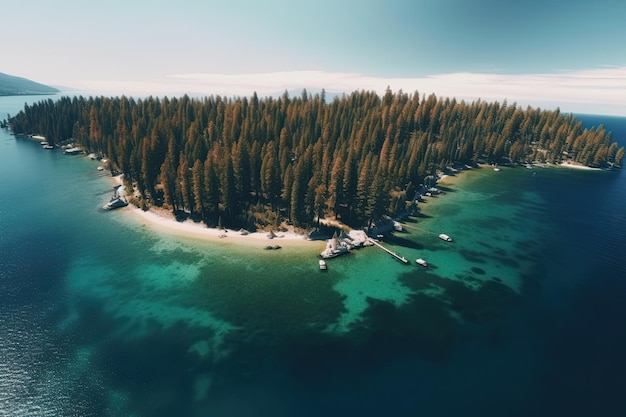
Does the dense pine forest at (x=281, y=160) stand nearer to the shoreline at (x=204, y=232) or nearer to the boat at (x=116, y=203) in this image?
the shoreline at (x=204, y=232)

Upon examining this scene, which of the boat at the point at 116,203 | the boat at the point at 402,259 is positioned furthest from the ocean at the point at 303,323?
the boat at the point at 116,203

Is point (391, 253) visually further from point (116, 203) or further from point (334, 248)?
point (116, 203)

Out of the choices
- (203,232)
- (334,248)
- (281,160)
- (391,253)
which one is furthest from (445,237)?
(203,232)

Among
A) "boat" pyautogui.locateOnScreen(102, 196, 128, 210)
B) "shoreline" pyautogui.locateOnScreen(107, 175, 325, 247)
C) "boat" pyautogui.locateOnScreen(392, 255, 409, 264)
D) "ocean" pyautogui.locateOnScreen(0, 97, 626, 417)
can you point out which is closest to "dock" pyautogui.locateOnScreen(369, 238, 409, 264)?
"boat" pyautogui.locateOnScreen(392, 255, 409, 264)

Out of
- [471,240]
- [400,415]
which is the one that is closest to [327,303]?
[400,415]

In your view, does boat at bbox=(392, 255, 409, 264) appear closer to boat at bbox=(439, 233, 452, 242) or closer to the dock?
the dock

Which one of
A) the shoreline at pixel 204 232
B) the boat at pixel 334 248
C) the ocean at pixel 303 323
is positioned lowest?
the ocean at pixel 303 323
